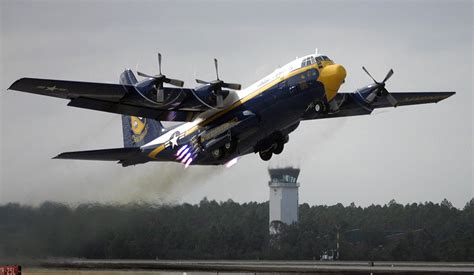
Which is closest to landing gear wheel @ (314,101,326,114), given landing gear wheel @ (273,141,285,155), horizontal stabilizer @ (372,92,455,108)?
landing gear wheel @ (273,141,285,155)

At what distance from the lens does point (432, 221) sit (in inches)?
3078

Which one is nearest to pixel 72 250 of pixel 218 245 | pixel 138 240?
pixel 138 240

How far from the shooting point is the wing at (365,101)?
55906 millimetres

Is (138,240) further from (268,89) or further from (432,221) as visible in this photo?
(432,221)

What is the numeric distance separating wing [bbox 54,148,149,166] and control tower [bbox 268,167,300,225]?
2015 inches

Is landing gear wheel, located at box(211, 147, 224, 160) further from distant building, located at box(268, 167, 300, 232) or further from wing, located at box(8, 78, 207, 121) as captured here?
distant building, located at box(268, 167, 300, 232)

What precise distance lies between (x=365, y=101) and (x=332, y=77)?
A: 249 inches

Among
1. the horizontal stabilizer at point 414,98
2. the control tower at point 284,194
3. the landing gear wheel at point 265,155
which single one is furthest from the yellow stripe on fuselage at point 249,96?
the control tower at point 284,194

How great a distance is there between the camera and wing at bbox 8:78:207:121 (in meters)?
48.6

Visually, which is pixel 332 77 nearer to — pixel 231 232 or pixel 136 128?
pixel 136 128

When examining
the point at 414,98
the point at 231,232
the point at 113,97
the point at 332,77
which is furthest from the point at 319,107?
the point at 231,232

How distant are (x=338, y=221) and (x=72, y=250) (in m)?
32.4

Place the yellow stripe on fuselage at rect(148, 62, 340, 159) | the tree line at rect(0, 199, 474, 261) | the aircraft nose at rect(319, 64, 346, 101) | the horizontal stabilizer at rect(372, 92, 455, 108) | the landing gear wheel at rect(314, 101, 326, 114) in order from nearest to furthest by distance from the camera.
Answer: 1. the aircraft nose at rect(319, 64, 346, 101)
2. the yellow stripe on fuselage at rect(148, 62, 340, 159)
3. the landing gear wheel at rect(314, 101, 326, 114)
4. the tree line at rect(0, 199, 474, 261)
5. the horizontal stabilizer at rect(372, 92, 455, 108)

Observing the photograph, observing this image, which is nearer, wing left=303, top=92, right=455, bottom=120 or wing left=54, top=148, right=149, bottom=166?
wing left=54, top=148, right=149, bottom=166
